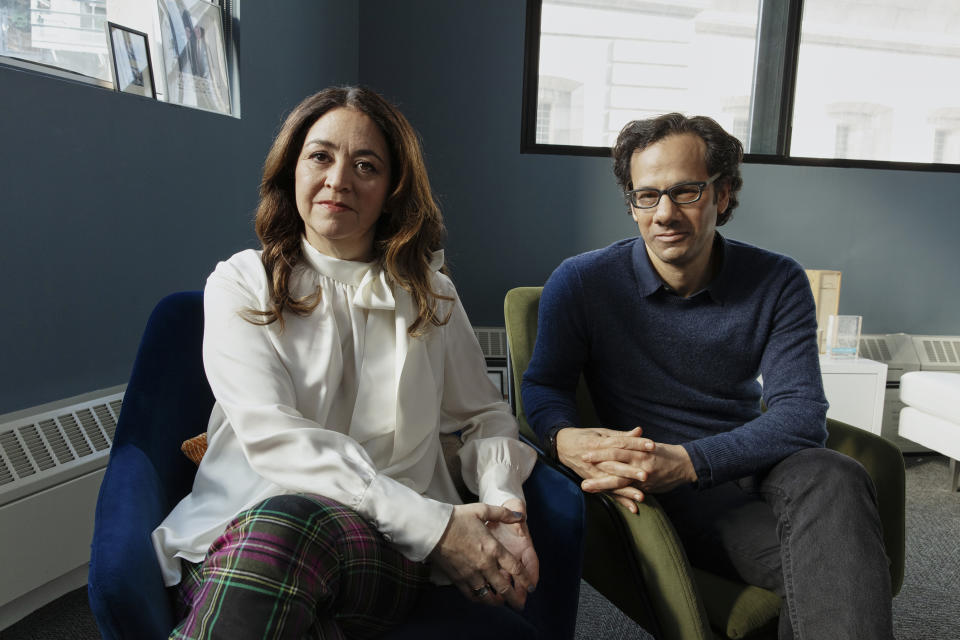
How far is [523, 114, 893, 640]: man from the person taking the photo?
1.28 m

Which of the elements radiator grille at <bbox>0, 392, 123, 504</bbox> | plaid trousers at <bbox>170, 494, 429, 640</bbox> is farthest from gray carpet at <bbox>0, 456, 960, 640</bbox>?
plaid trousers at <bbox>170, 494, 429, 640</bbox>

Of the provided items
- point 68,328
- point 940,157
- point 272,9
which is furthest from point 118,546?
point 940,157

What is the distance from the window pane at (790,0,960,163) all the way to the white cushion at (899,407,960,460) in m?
1.42

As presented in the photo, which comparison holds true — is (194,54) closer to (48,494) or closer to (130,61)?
(130,61)

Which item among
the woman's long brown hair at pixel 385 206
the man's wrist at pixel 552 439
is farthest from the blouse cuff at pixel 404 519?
the man's wrist at pixel 552 439

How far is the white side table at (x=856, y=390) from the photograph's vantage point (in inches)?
112

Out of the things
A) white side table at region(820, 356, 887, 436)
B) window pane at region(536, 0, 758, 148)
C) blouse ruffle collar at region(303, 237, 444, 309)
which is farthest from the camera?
window pane at region(536, 0, 758, 148)

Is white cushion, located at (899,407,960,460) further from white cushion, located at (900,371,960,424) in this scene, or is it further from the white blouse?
the white blouse

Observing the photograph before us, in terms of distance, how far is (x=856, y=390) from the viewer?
287cm

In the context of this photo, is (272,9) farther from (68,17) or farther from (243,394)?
(243,394)

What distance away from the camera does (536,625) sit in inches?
45.5

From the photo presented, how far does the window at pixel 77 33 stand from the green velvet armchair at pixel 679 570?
1655 millimetres

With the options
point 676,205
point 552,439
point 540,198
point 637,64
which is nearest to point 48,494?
point 552,439

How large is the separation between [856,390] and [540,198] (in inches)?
63.9
